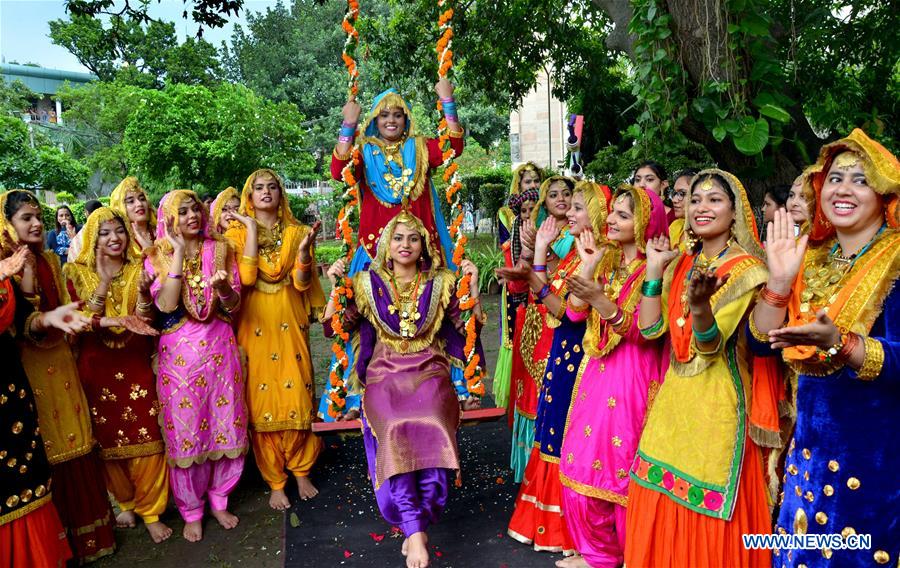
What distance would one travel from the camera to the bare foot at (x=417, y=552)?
11.6ft

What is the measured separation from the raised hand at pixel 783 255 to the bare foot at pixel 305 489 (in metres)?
3.48

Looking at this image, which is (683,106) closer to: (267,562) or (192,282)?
(192,282)

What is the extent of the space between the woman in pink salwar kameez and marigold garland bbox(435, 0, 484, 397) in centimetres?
69

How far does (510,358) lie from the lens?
5543 millimetres

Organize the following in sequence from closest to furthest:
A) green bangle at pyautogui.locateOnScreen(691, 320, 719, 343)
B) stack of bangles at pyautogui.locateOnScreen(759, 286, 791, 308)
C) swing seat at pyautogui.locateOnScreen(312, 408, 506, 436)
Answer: stack of bangles at pyautogui.locateOnScreen(759, 286, 791, 308) < green bangle at pyautogui.locateOnScreen(691, 320, 719, 343) < swing seat at pyautogui.locateOnScreen(312, 408, 506, 436)

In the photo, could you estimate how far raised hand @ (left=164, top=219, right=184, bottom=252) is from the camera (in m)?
4.13

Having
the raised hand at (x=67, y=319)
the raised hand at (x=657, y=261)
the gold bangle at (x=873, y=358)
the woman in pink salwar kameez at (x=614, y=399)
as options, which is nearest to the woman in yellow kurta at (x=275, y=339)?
the raised hand at (x=67, y=319)

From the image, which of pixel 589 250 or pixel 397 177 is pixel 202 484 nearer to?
pixel 397 177

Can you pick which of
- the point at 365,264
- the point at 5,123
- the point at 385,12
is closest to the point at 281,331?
the point at 365,264

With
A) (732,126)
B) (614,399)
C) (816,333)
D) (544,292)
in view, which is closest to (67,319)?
(544,292)

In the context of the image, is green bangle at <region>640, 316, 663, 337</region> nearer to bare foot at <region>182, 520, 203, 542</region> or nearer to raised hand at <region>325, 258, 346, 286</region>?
raised hand at <region>325, 258, 346, 286</region>

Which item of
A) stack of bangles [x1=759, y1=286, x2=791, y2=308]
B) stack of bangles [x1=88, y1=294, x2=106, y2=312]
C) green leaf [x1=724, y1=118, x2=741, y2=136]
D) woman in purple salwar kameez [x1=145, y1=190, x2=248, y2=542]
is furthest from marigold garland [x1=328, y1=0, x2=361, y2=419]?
green leaf [x1=724, y1=118, x2=741, y2=136]

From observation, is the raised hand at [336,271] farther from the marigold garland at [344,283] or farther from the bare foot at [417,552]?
the bare foot at [417,552]

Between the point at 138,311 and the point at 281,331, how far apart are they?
0.98 m
